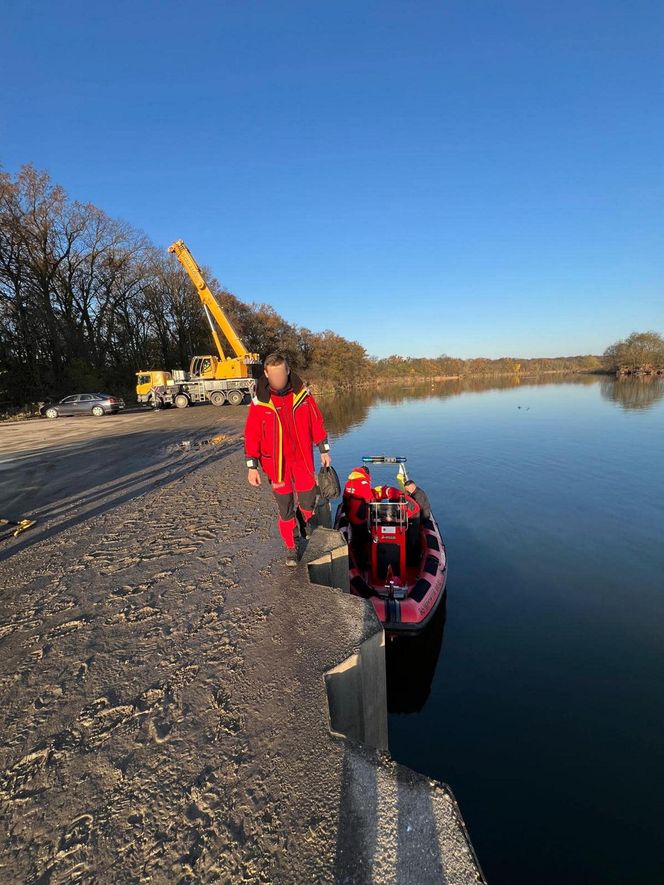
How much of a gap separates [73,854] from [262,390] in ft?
9.80

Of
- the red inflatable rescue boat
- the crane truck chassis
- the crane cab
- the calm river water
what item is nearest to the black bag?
the red inflatable rescue boat

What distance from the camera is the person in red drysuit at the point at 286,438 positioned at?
3637 mm

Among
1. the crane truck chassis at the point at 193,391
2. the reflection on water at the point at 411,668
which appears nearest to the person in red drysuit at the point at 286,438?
the reflection on water at the point at 411,668

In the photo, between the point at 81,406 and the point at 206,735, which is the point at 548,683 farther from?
the point at 81,406

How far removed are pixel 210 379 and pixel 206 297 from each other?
16.5ft

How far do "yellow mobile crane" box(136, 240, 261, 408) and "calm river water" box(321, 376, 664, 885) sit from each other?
17.0 metres

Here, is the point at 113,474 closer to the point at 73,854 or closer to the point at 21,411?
the point at 73,854

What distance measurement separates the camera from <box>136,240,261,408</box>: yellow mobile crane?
80.5 feet

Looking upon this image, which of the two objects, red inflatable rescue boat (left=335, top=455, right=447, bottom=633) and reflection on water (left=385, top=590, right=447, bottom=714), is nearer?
reflection on water (left=385, top=590, right=447, bottom=714)

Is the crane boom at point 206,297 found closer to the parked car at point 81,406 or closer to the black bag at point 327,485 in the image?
the parked car at point 81,406

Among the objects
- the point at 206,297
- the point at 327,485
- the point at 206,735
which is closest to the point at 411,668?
the point at 327,485

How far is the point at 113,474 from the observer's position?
847 centimetres

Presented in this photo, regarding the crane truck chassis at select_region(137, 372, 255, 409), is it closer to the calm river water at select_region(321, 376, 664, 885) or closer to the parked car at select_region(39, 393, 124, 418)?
the parked car at select_region(39, 393, 124, 418)

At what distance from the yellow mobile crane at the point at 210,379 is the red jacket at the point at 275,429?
20917 mm
